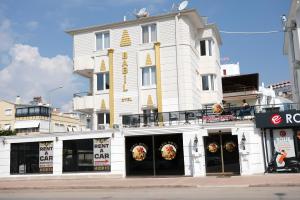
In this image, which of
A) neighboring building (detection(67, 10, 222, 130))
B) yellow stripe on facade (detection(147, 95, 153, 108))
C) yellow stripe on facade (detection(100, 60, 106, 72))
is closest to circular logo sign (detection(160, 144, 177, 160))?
neighboring building (detection(67, 10, 222, 130))

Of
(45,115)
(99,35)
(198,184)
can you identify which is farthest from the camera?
(45,115)

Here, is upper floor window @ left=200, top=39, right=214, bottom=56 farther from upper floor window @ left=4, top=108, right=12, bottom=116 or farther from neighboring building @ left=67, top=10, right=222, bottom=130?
upper floor window @ left=4, top=108, right=12, bottom=116

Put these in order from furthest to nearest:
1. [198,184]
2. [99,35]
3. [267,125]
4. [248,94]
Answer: [248,94], [99,35], [267,125], [198,184]

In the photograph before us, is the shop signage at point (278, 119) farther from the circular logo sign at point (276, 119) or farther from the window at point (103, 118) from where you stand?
the window at point (103, 118)

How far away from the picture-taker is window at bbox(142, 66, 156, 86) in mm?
31953

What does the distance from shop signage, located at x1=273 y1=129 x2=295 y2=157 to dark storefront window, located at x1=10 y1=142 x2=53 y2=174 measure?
1548 cm

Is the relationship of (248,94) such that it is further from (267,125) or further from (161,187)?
(161,187)

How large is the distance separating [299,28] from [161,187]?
51.9 ft

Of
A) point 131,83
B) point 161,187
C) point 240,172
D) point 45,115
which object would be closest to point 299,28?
point 240,172

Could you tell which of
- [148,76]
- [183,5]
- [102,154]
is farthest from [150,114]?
[183,5]

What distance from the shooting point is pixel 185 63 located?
31297 millimetres

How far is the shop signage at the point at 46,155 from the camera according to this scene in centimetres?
2859

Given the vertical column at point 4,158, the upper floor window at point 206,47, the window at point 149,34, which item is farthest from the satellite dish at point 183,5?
the vertical column at point 4,158

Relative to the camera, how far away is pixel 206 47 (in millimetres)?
35594
